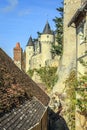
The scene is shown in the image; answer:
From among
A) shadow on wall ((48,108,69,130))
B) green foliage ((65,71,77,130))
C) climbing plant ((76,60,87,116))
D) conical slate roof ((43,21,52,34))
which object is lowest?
shadow on wall ((48,108,69,130))

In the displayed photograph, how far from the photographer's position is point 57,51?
49.0m

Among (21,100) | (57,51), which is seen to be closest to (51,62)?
(57,51)

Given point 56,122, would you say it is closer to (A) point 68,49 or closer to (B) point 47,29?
(A) point 68,49

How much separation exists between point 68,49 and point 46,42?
40.3 meters

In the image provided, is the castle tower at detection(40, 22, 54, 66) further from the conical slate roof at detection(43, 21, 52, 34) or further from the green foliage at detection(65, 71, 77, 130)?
the green foliage at detection(65, 71, 77, 130)

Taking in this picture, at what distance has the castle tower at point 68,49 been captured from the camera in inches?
1255

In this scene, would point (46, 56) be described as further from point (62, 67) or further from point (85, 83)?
point (85, 83)

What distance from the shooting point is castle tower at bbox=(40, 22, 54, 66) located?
68.9m

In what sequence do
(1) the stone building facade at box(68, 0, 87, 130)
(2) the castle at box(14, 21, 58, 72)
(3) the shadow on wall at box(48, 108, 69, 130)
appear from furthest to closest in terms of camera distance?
1. (2) the castle at box(14, 21, 58, 72)
2. (3) the shadow on wall at box(48, 108, 69, 130)
3. (1) the stone building facade at box(68, 0, 87, 130)

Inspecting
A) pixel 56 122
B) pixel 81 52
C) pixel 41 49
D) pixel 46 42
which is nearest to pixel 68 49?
pixel 56 122

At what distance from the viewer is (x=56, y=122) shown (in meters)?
27.5

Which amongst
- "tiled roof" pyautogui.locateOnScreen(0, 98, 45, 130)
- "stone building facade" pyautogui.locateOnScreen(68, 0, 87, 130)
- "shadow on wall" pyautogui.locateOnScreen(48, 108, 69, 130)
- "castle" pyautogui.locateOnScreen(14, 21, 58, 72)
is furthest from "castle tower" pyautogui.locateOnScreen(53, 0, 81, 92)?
"castle" pyautogui.locateOnScreen(14, 21, 58, 72)

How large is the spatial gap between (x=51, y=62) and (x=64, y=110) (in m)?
20.1

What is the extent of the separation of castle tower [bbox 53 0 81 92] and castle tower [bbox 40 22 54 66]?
1225 inches
